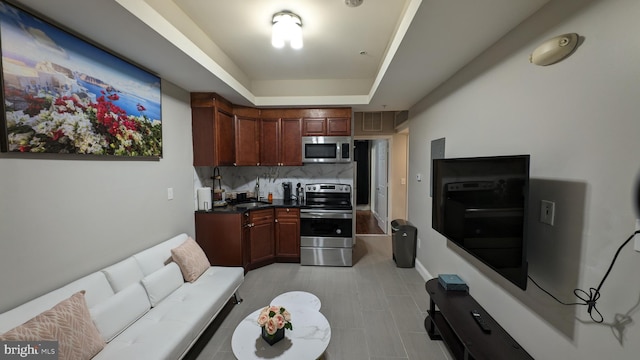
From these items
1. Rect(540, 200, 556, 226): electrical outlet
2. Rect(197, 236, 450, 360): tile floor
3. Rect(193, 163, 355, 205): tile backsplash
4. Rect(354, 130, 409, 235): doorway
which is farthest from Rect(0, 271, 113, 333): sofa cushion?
Rect(354, 130, 409, 235): doorway

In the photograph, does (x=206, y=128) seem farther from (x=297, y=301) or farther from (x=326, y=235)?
(x=297, y=301)

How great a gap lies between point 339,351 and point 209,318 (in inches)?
45.0

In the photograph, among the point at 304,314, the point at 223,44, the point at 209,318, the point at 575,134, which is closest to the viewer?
the point at 575,134

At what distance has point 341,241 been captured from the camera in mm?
3465

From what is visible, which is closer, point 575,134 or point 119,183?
point 575,134

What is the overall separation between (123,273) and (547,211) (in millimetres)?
3023

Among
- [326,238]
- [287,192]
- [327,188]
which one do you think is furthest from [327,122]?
[326,238]

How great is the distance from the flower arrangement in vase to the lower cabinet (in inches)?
67.0

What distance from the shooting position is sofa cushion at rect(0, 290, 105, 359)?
3.84 feet

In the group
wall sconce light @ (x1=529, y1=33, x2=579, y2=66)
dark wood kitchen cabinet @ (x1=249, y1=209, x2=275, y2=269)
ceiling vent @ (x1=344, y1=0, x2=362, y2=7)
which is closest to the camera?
wall sconce light @ (x1=529, y1=33, x2=579, y2=66)

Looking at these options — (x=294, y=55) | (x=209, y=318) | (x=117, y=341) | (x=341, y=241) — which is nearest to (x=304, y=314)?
(x=209, y=318)

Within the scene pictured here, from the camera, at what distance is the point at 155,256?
2.15 meters

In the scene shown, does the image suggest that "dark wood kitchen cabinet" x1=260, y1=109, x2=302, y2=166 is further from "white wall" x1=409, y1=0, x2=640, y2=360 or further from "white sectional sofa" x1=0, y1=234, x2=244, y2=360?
"white wall" x1=409, y1=0, x2=640, y2=360

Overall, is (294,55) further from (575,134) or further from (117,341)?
(117,341)
